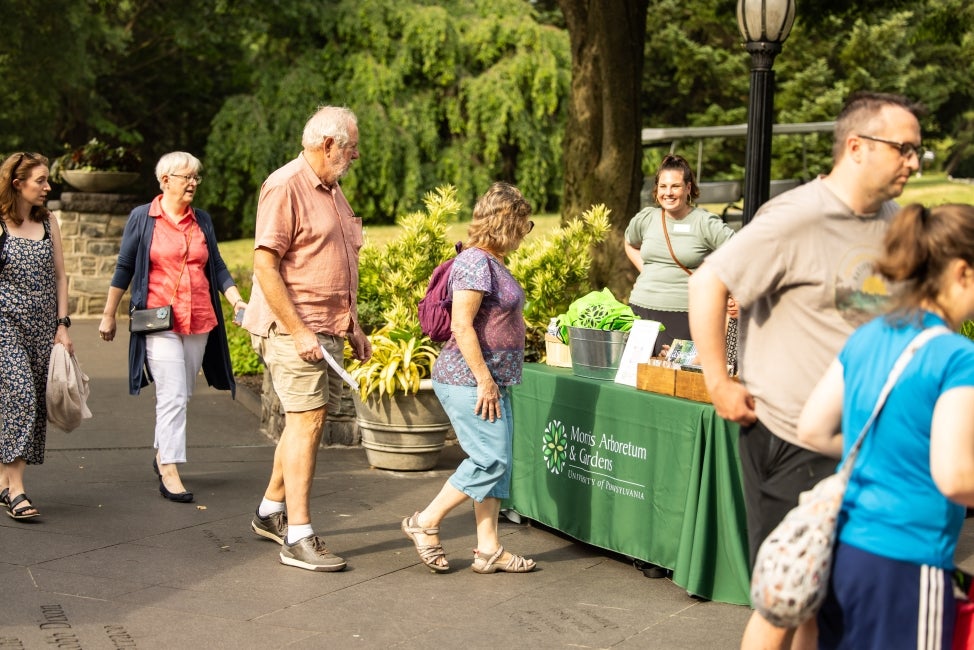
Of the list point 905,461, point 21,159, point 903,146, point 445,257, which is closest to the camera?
point 905,461

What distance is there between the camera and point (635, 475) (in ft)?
18.7

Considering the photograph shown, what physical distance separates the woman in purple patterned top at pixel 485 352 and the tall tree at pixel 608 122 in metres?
6.81

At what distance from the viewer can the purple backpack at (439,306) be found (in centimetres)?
555

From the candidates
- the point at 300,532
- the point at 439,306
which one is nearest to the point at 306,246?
the point at 439,306

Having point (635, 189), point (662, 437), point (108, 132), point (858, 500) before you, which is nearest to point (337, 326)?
point (662, 437)

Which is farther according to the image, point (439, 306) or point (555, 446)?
point (555, 446)

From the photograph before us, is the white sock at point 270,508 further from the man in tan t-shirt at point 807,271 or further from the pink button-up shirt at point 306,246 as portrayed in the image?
the man in tan t-shirt at point 807,271

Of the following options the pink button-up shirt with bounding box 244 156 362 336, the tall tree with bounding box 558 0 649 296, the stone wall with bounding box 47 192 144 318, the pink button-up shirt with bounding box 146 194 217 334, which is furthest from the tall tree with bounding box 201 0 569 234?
the pink button-up shirt with bounding box 244 156 362 336

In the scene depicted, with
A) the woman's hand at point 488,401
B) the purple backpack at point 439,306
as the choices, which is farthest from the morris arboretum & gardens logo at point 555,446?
the purple backpack at point 439,306

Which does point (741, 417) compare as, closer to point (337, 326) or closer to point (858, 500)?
point (858, 500)

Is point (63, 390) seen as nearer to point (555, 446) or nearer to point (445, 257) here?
point (555, 446)

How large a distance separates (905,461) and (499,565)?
314 cm

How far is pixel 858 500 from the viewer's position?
2877 millimetres

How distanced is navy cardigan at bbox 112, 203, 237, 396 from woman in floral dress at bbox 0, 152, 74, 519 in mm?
451
